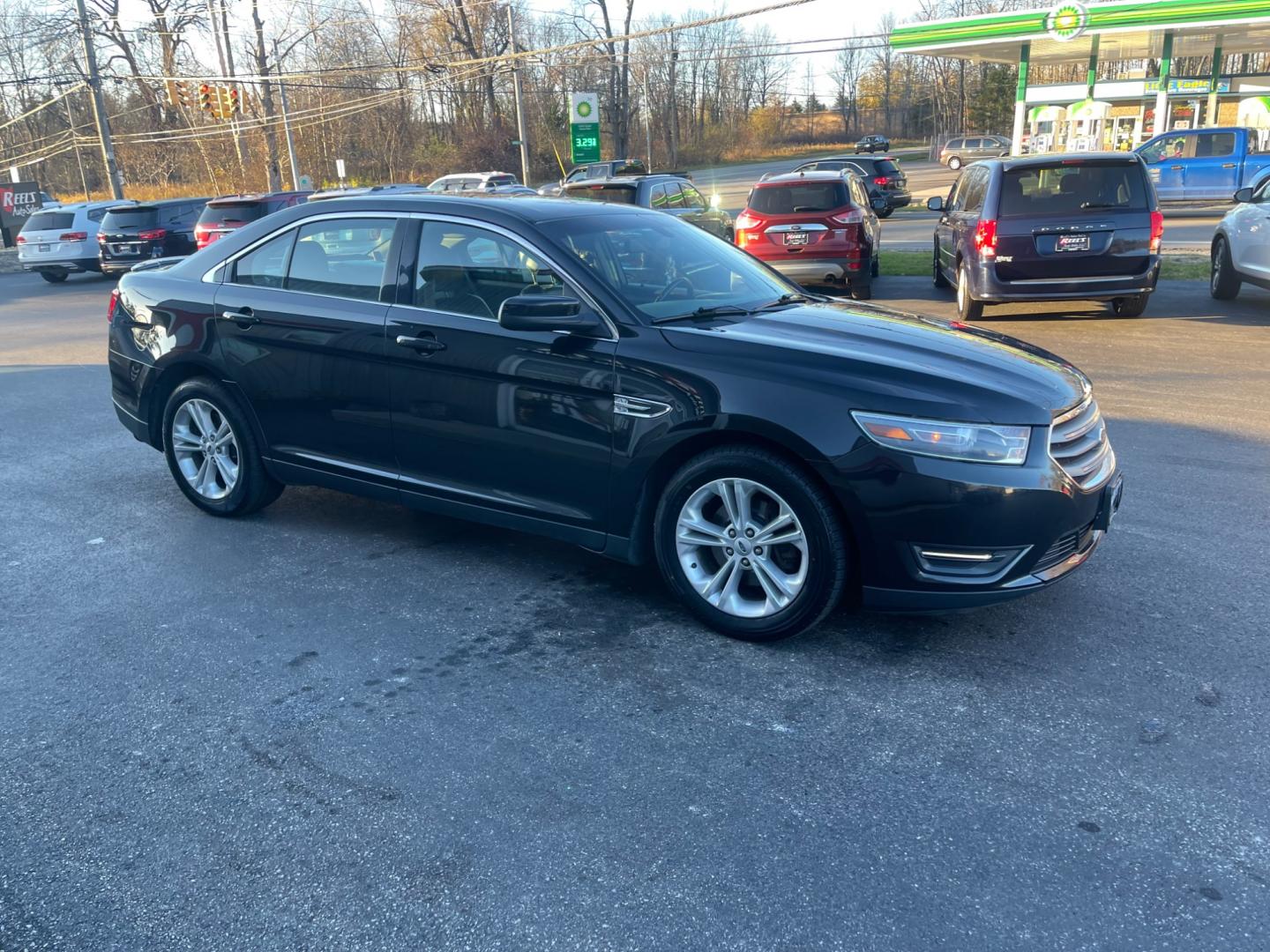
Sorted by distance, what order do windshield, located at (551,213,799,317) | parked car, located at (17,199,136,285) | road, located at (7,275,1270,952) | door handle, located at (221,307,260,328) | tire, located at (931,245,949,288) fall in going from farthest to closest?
1. parked car, located at (17,199,136,285)
2. tire, located at (931,245,949,288)
3. door handle, located at (221,307,260,328)
4. windshield, located at (551,213,799,317)
5. road, located at (7,275,1270,952)

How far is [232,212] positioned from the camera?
62.2ft

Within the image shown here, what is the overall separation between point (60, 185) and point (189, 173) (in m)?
14.8

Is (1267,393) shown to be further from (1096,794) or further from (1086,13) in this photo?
(1086,13)

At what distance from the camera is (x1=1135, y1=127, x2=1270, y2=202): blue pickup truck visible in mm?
25594

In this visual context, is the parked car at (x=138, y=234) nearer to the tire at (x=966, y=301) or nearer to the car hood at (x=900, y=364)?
the tire at (x=966, y=301)

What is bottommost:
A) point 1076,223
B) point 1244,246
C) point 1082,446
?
point 1244,246

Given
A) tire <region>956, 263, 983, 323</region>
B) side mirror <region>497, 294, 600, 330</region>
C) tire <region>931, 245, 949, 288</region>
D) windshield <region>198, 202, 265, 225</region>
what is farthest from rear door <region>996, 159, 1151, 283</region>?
windshield <region>198, 202, 265, 225</region>

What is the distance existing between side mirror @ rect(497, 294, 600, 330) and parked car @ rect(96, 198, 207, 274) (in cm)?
1819

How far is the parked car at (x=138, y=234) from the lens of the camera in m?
20.2

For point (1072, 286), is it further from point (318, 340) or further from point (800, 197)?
point (318, 340)

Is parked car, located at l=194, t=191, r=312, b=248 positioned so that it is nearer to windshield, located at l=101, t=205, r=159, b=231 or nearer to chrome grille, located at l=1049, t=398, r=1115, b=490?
windshield, located at l=101, t=205, r=159, b=231

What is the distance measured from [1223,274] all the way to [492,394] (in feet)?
Answer: 35.9

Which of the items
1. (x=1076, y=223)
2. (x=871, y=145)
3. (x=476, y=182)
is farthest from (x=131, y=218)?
(x=871, y=145)

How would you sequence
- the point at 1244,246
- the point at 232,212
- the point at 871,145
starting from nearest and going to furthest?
1. the point at 1244,246
2. the point at 232,212
3. the point at 871,145
